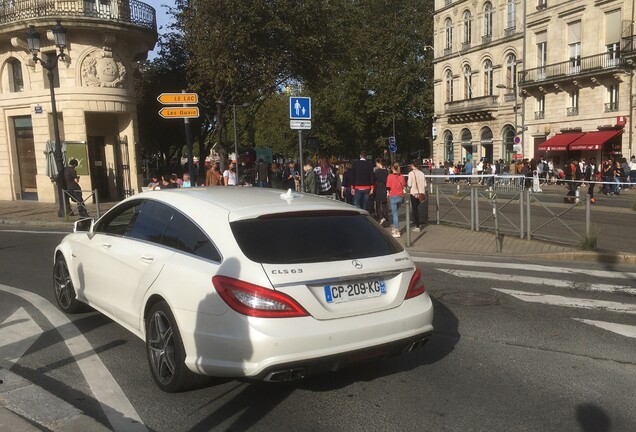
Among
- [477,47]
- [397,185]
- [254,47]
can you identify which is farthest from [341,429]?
[477,47]

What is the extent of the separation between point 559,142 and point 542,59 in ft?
23.5

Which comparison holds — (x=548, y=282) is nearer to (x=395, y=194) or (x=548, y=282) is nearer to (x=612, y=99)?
(x=395, y=194)

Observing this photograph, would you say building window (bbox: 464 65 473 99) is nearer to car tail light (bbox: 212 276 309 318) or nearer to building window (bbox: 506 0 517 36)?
building window (bbox: 506 0 517 36)

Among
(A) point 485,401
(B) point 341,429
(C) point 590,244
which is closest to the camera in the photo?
(B) point 341,429

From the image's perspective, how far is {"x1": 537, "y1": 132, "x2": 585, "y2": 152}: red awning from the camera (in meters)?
38.0

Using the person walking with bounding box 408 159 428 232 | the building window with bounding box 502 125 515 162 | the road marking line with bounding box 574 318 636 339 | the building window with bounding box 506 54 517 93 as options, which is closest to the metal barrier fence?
the person walking with bounding box 408 159 428 232

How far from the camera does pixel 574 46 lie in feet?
128

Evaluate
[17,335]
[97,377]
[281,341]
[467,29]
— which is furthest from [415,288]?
[467,29]

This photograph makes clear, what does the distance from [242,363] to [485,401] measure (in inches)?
69.8

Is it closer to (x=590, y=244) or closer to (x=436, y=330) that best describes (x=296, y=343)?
(x=436, y=330)

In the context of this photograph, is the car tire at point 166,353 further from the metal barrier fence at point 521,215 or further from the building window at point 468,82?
the building window at point 468,82

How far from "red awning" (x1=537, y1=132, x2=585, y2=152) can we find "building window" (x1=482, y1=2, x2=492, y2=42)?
11751mm

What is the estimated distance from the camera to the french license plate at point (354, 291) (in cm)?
393

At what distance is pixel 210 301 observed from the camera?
3.83 meters
